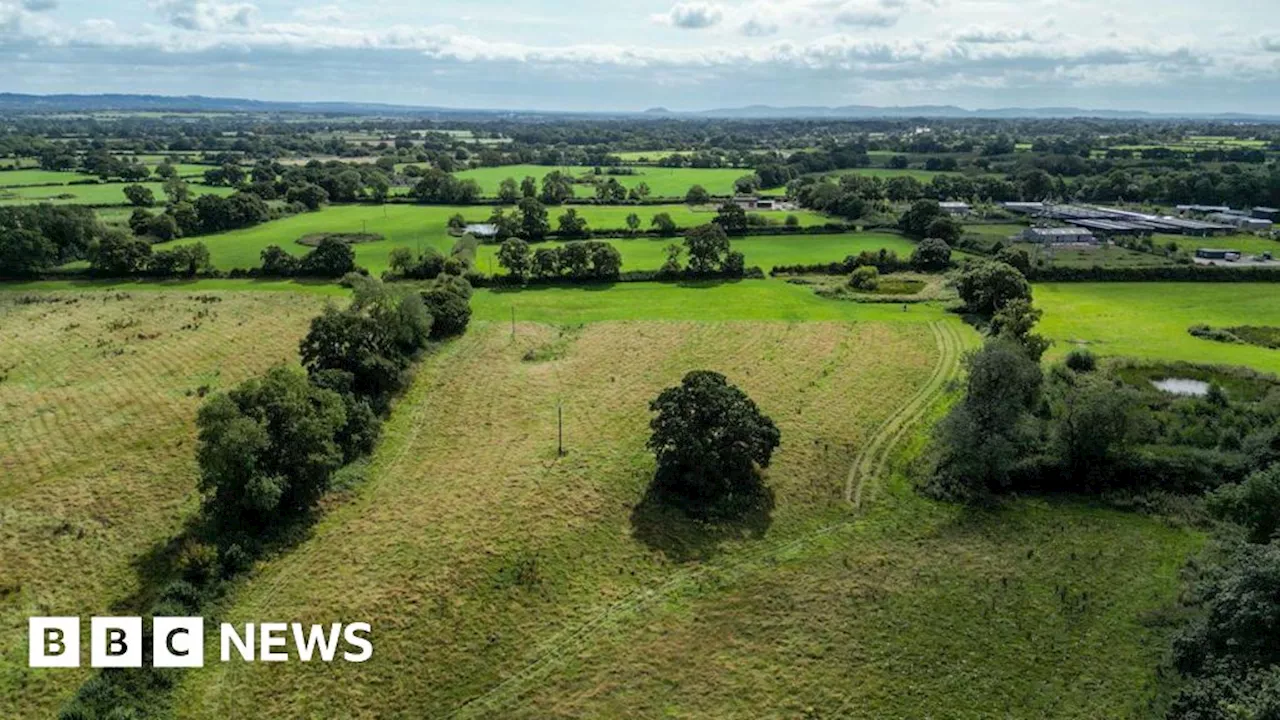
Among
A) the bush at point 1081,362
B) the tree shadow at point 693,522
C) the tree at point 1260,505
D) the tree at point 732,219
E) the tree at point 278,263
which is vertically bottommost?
the tree shadow at point 693,522

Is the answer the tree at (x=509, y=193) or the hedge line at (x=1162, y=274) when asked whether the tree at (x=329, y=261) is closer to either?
the tree at (x=509, y=193)

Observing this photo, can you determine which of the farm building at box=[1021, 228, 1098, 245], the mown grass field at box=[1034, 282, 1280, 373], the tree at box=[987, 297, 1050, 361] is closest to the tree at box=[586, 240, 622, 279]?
the tree at box=[987, 297, 1050, 361]

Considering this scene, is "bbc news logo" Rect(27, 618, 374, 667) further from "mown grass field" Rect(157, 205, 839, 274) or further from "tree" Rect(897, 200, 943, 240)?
"tree" Rect(897, 200, 943, 240)

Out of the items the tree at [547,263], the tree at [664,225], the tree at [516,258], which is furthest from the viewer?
the tree at [664,225]

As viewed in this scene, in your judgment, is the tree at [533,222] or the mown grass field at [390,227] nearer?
the mown grass field at [390,227]

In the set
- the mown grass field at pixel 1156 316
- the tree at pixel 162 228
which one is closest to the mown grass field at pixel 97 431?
the tree at pixel 162 228

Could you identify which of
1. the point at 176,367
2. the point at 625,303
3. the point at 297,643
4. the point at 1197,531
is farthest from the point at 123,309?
the point at 1197,531
